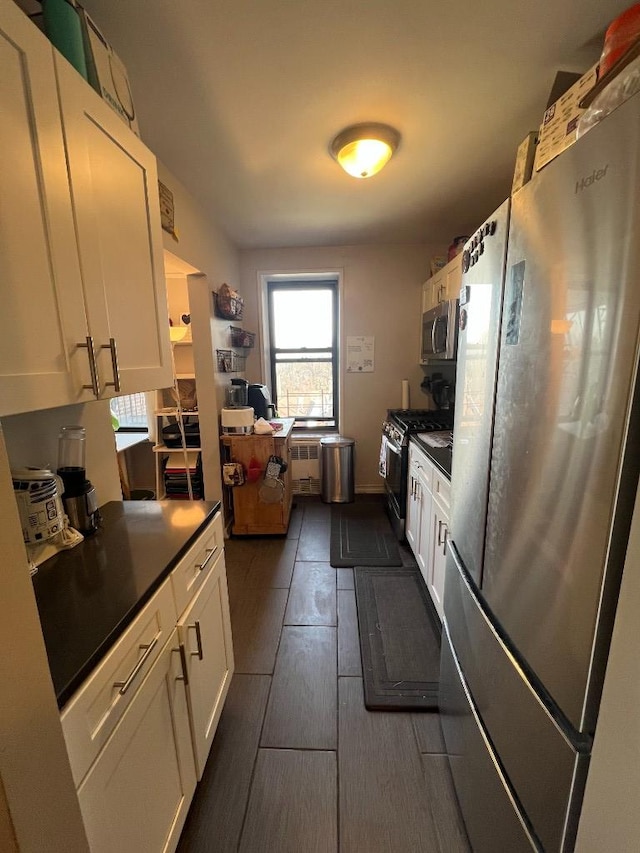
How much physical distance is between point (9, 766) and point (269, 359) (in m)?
3.75

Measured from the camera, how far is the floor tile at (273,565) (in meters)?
2.42

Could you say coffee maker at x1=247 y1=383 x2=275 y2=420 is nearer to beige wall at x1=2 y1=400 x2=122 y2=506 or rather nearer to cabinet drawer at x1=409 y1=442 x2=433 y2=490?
cabinet drawer at x1=409 y1=442 x2=433 y2=490

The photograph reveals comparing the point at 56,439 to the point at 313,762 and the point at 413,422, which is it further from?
the point at 413,422

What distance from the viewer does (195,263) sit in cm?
240

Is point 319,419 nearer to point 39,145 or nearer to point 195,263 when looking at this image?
point 195,263

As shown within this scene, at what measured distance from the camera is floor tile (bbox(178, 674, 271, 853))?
1.13 meters

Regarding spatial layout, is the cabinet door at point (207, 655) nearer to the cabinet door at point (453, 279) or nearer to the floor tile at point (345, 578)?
the floor tile at point (345, 578)

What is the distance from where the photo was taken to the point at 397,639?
1.91 m

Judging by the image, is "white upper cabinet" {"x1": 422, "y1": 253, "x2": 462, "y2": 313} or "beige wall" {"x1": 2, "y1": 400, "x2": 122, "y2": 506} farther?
"white upper cabinet" {"x1": 422, "y1": 253, "x2": 462, "y2": 313}

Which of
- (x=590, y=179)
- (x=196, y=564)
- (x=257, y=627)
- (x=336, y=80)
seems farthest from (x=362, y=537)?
(x=336, y=80)

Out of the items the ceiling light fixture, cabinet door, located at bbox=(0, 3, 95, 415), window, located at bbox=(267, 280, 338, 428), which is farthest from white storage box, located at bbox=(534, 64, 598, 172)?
window, located at bbox=(267, 280, 338, 428)

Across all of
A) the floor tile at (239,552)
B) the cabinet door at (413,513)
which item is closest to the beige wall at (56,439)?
the floor tile at (239,552)

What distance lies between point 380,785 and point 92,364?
1.72m

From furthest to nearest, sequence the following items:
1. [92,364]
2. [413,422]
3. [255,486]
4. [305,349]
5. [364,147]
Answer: [305,349]
[413,422]
[255,486]
[364,147]
[92,364]
